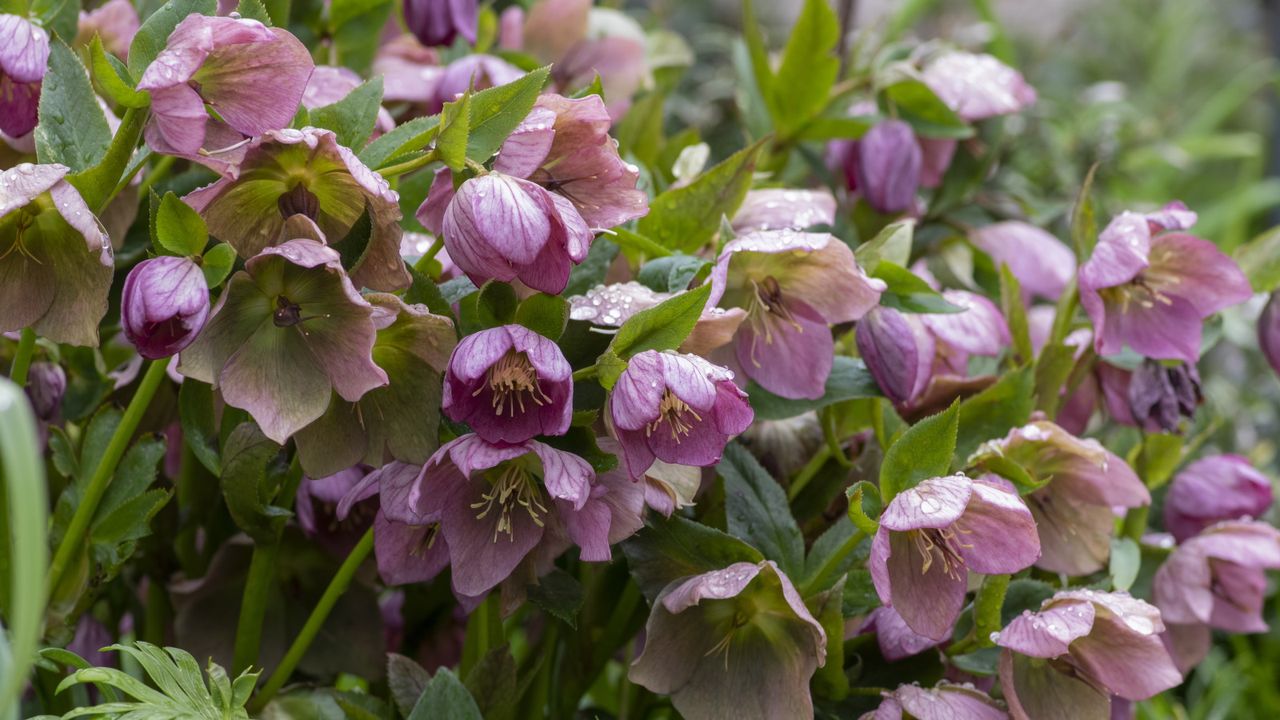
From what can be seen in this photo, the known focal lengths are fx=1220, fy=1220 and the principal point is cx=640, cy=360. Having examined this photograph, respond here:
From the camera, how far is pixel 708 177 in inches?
23.8

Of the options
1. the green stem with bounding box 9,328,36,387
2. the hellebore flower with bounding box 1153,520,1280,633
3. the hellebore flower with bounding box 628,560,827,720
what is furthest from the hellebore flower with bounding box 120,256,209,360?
the hellebore flower with bounding box 1153,520,1280,633

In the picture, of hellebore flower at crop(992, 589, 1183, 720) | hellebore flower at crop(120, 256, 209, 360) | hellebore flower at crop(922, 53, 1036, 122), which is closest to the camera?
hellebore flower at crop(120, 256, 209, 360)

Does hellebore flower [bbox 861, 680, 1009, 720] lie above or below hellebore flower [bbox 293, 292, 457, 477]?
below

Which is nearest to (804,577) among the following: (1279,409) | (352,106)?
(352,106)

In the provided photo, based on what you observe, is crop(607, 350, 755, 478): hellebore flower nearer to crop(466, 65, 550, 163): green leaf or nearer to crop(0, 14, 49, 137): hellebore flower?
crop(466, 65, 550, 163): green leaf

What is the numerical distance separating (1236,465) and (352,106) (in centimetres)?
58

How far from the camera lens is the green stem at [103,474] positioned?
0.52 meters

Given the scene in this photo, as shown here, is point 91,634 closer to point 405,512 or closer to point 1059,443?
point 405,512

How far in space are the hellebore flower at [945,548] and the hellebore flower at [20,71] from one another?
400 mm

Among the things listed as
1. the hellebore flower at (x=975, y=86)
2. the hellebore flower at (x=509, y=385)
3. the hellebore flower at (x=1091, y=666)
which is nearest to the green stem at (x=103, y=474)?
the hellebore flower at (x=509, y=385)

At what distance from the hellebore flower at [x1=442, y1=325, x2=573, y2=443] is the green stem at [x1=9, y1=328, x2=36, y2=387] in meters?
0.20

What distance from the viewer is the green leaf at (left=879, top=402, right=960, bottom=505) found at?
0.51 meters

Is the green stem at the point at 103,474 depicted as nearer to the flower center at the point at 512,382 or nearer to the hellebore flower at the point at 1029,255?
the flower center at the point at 512,382

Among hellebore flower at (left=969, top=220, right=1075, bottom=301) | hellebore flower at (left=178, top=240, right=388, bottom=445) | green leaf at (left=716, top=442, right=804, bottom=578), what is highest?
hellebore flower at (left=178, top=240, right=388, bottom=445)
